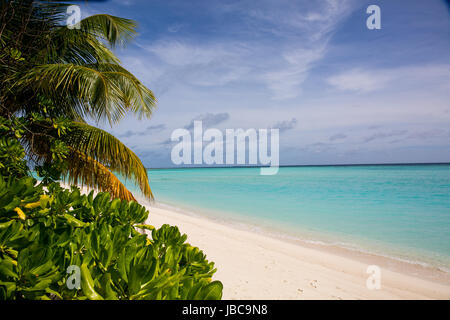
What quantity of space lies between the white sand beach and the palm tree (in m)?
2.22

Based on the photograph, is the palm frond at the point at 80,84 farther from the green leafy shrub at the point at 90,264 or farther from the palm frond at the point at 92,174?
the green leafy shrub at the point at 90,264

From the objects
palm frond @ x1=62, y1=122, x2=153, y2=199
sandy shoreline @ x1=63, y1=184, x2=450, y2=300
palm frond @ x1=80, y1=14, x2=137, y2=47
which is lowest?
sandy shoreline @ x1=63, y1=184, x2=450, y2=300

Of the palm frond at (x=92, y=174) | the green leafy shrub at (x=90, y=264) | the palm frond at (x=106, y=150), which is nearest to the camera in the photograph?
the green leafy shrub at (x=90, y=264)

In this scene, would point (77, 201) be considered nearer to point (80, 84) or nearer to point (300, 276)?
point (80, 84)

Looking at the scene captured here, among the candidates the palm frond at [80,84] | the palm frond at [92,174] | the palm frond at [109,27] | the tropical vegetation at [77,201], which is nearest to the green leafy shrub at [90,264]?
the tropical vegetation at [77,201]

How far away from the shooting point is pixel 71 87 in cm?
385

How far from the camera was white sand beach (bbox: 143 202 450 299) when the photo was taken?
3771mm

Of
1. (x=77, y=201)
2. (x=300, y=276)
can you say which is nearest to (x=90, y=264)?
(x=77, y=201)

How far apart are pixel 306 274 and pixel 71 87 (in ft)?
16.6

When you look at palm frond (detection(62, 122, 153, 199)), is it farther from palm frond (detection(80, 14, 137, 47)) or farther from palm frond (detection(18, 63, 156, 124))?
palm frond (detection(80, 14, 137, 47))

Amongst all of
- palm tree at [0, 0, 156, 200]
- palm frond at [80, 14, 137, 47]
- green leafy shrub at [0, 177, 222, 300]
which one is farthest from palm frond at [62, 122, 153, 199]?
green leafy shrub at [0, 177, 222, 300]

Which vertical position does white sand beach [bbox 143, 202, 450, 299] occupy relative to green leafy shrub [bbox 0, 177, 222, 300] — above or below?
below

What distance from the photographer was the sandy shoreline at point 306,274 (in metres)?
3.79
